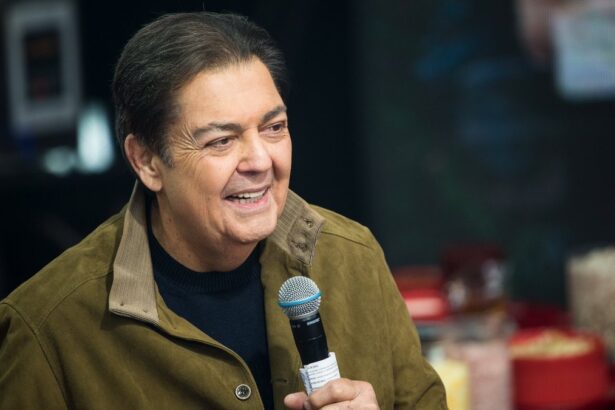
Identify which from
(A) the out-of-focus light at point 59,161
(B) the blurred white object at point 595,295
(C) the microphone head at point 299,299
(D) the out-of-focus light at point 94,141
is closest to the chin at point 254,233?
(C) the microphone head at point 299,299

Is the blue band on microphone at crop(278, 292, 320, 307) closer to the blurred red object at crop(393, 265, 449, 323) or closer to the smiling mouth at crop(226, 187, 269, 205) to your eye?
the smiling mouth at crop(226, 187, 269, 205)

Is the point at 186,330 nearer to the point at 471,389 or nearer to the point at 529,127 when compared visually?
the point at 471,389

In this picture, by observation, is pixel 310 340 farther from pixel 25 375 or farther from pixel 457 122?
pixel 457 122

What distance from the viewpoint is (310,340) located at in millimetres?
1537

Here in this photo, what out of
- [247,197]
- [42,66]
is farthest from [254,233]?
[42,66]

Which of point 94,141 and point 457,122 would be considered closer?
point 457,122

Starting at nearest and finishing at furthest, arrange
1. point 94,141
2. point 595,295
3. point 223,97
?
point 223,97 → point 595,295 → point 94,141

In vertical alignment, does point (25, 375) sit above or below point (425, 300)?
above

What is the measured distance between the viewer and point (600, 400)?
2932 millimetres

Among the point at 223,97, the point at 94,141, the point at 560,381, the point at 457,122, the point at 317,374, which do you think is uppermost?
the point at 223,97

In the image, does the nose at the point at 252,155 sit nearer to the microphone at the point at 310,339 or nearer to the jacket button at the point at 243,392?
the microphone at the point at 310,339

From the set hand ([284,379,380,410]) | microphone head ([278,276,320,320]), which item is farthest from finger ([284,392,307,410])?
microphone head ([278,276,320,320])

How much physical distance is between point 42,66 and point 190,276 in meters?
3.28

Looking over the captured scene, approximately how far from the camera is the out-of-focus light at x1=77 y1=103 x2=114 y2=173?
4680 millimetres
